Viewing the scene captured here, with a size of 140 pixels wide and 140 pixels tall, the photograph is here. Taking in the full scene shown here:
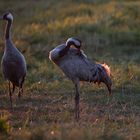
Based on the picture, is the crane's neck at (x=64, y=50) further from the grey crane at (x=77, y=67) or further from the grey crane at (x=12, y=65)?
the grey crane at (x=12, y=65)

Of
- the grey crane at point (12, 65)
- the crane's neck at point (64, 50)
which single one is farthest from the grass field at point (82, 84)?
the crane's neck at point (64, 50)

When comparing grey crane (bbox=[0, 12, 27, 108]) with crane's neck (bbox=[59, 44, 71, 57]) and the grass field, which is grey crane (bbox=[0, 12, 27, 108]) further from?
crane's neck (bbox=[59, 44, 71, 57])

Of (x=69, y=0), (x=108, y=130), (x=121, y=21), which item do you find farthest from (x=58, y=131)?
(x=69, y=0)

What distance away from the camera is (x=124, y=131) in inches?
359

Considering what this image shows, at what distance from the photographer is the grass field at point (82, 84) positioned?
8.87 m

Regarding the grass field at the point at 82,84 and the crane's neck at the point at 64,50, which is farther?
the crane's neck at the point at 64,50

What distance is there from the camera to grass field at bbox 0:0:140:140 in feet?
29.1

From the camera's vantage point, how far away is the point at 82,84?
12.8 m

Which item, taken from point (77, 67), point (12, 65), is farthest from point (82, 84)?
point (77, 67)

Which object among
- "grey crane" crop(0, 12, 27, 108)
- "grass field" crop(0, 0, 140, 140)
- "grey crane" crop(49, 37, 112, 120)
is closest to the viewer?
"grass field" crop(0, 0, 140, 140)

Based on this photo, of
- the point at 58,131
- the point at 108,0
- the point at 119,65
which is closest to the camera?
the point at 58,131

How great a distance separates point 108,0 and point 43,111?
17.2 m

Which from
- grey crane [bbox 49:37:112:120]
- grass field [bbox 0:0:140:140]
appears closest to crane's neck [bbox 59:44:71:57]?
grey crane [bbox 49:37:112:120]

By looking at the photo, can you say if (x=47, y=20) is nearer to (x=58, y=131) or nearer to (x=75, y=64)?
(x=75, y=64)
